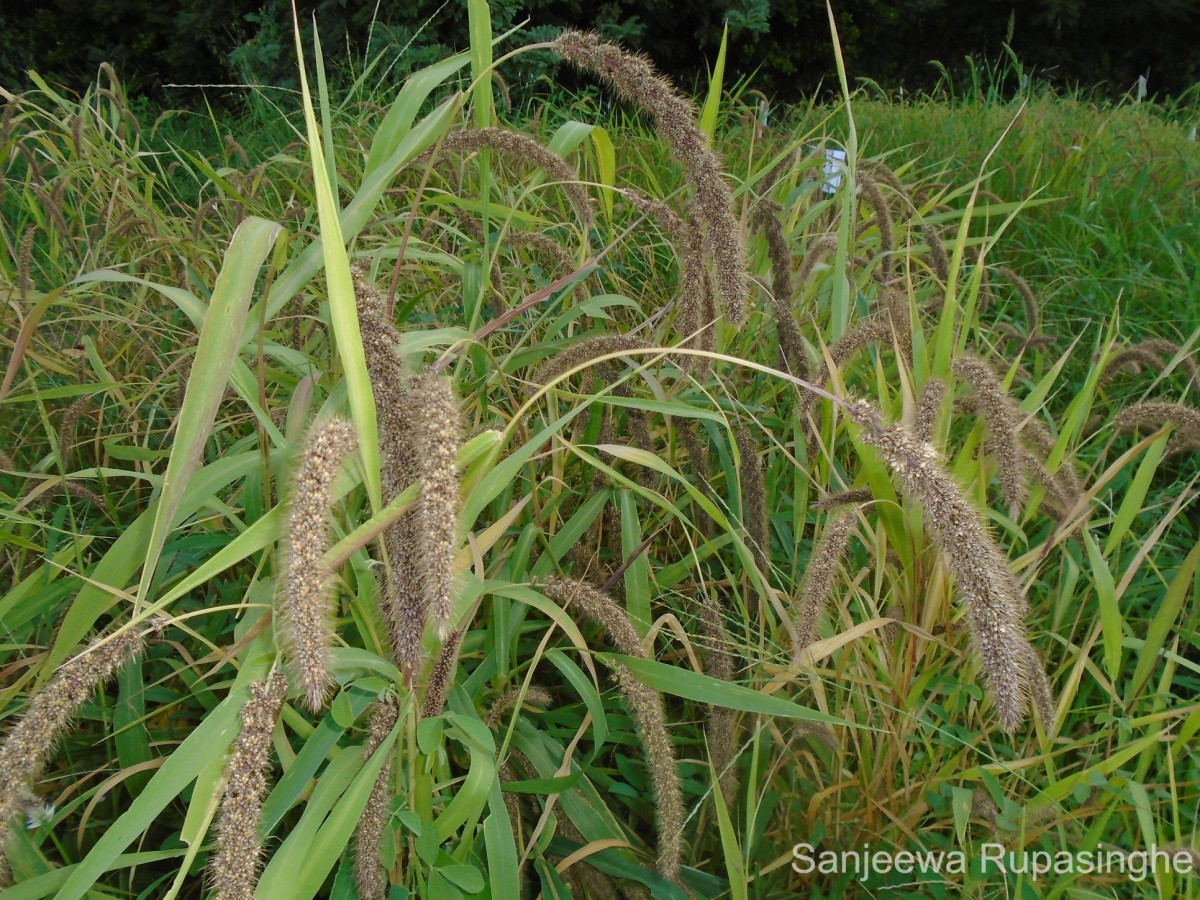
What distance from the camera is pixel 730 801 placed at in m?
1.55

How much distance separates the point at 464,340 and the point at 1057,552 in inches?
61.9

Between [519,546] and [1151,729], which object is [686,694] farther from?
[1151,729]

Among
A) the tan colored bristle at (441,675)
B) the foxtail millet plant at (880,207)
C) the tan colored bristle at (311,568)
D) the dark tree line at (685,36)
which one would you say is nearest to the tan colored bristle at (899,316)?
the foxtail millet plant at (880,207)

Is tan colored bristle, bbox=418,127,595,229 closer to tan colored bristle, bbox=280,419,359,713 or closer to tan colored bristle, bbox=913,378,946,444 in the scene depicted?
tan colored bristle, bbox=913,378,946,444

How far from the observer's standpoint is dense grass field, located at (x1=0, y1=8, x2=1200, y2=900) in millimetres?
983

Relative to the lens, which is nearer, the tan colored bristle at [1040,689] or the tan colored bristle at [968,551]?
the tan colored bristle at [968,551]

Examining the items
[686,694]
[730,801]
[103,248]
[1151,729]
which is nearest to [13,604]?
[686,694]

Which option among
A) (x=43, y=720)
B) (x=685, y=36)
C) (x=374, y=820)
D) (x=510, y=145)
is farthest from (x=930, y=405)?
(x=685, y=36)

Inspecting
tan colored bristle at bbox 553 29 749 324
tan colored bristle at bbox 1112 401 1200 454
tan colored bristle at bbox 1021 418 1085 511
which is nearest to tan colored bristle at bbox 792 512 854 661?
tan colored bristle at bbox 553 29 749 324

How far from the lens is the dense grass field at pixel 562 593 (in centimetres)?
98

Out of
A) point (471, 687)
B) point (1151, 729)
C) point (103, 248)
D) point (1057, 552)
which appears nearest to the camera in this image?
point (471, 687)

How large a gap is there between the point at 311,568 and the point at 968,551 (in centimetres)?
69

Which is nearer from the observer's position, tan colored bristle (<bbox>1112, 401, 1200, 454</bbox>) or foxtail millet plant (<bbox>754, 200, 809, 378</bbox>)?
tan colored bristle (<bbox>1112, 401, 1200, 454</bbox>)

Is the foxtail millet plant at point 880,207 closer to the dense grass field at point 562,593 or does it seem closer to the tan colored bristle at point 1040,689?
the dense grass field at point 562,593
